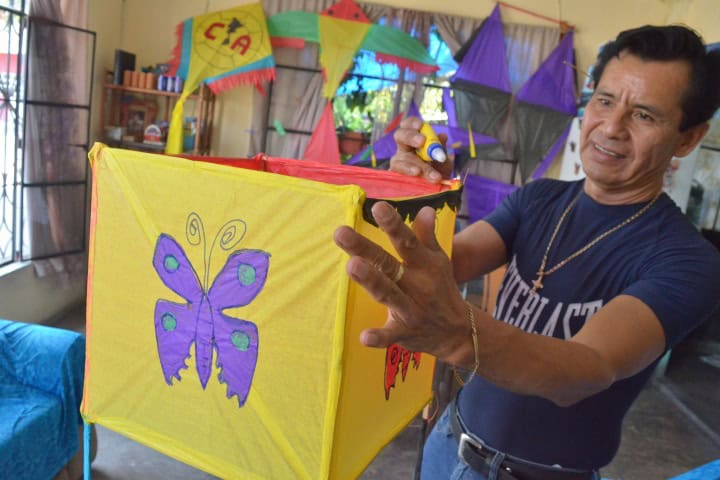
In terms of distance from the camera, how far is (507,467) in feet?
3.52

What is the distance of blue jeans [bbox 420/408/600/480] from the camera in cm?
112

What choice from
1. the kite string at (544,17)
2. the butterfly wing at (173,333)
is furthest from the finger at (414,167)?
the kite string at (544,17)

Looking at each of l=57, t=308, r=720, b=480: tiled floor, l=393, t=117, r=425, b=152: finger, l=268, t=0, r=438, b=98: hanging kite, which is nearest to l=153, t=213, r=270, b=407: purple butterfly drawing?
l=393, t=117, r=425, b=152: finger

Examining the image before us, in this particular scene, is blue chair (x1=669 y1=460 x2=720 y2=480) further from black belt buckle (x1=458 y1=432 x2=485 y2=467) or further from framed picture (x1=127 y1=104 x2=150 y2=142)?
framed picture (x1=127 y1=104 x2=150 y2=142)

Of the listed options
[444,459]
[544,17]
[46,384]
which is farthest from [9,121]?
[544,17]

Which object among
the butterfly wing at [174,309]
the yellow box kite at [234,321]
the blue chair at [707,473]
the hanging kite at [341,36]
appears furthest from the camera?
the hanging kite at [341,36]

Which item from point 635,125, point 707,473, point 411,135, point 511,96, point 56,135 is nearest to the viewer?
point 635,125

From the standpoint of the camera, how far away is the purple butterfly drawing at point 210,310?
2.82 feet

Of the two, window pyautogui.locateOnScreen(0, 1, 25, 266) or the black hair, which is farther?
window pyautogui.locateOnScreen(0, 1, 25, 266)

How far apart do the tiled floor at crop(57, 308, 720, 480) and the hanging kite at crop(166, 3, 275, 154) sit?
1.94 meters

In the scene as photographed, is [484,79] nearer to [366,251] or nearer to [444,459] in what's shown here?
[444,459]

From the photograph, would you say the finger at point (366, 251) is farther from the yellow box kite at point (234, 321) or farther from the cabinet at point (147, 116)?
the cabinet at point (147, 116)

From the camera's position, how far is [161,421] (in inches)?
38.8

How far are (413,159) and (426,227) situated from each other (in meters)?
0.58
